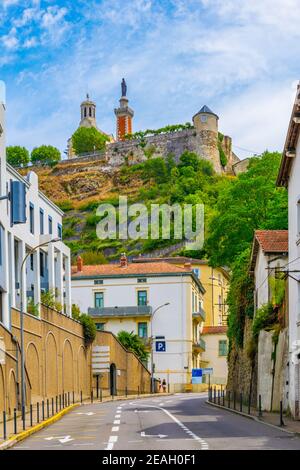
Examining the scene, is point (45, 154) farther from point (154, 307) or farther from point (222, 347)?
point (154, 307)

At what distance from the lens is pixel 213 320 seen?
327ft

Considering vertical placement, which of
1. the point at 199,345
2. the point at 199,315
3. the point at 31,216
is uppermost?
the point at 31,216

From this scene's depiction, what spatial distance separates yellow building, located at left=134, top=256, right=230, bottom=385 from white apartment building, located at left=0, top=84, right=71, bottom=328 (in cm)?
2910

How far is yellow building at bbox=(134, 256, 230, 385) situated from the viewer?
9238 centimetres

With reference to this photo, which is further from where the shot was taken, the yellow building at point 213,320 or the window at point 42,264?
the yellow building at point 213,320

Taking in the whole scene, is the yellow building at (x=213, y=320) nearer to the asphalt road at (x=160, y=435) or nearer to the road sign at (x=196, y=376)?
the road sign at (x=196, y=376)

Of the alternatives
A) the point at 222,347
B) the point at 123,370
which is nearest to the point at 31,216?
the point at 123,370

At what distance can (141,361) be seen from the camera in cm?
7438

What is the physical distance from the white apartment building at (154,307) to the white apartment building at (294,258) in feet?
164

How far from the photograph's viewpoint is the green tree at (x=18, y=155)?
185750 millimetres

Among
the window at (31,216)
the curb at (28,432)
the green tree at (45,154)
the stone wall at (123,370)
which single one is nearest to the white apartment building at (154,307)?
the stone wall at (123,370)

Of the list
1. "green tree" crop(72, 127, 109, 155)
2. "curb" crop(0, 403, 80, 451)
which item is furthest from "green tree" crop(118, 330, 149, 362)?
"green tree" crop(72, 127, 109, 155)

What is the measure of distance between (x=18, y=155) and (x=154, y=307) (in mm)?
111211

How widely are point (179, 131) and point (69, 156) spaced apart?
36.6 m
